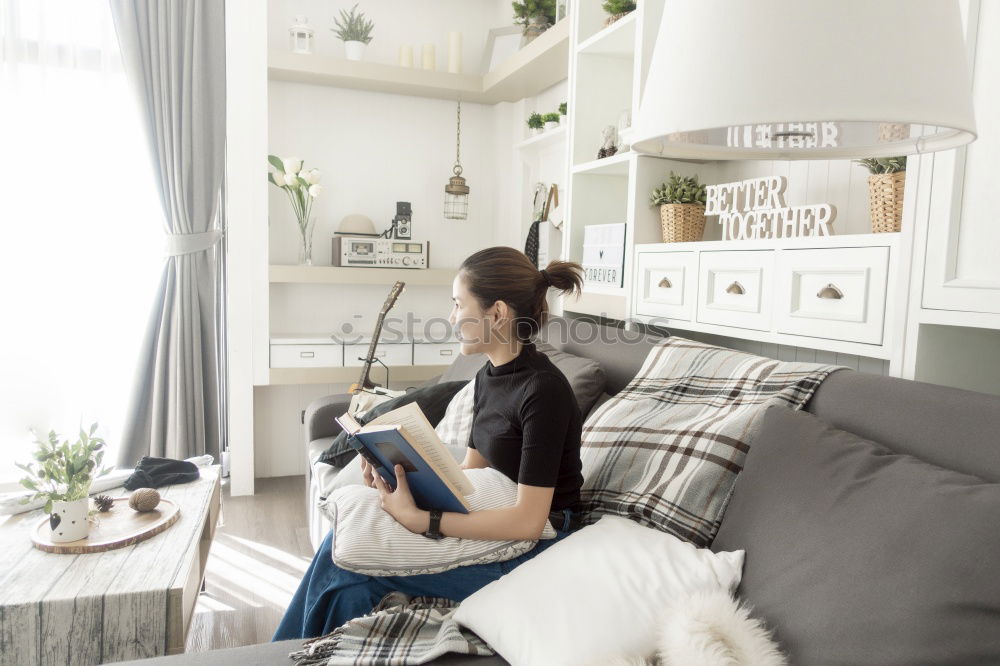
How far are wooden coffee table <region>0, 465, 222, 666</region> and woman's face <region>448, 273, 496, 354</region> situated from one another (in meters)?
0.81

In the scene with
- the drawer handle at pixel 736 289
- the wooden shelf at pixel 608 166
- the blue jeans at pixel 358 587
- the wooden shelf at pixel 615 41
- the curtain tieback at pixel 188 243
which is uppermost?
the wooden shelf at pixel 615 41

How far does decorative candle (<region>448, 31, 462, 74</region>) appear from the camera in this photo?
12.5ft

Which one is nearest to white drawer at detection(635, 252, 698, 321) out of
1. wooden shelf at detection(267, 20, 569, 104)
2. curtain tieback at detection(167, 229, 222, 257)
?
wooden shelf at detection(267, 20, 569, 104)

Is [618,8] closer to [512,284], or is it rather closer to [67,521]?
[512,284]

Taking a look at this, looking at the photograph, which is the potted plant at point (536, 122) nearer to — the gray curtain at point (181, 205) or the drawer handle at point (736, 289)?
the gray curtain at point (181, 205)

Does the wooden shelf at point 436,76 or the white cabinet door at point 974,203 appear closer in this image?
the white cabinet door at point 974,203

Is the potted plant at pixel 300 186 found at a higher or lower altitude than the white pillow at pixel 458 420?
higher

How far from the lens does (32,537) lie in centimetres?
172

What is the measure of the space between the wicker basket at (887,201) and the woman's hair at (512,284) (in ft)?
2.23

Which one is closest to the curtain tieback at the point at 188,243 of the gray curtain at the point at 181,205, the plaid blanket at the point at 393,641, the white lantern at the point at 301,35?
the gray curtain at the point at 181,205

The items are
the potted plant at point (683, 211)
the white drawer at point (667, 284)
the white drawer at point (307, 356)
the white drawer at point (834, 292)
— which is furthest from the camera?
the white drawer at point (307, 356)

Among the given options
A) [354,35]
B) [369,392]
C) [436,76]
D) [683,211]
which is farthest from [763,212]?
[354,35]

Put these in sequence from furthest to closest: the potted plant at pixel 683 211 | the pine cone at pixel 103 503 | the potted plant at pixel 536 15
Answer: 1. the potted plant at pixel 536 15
2. the potted plant at pixel 683 211
3. the pine cone at pixel 103 503

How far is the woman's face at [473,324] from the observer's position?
159 cm
